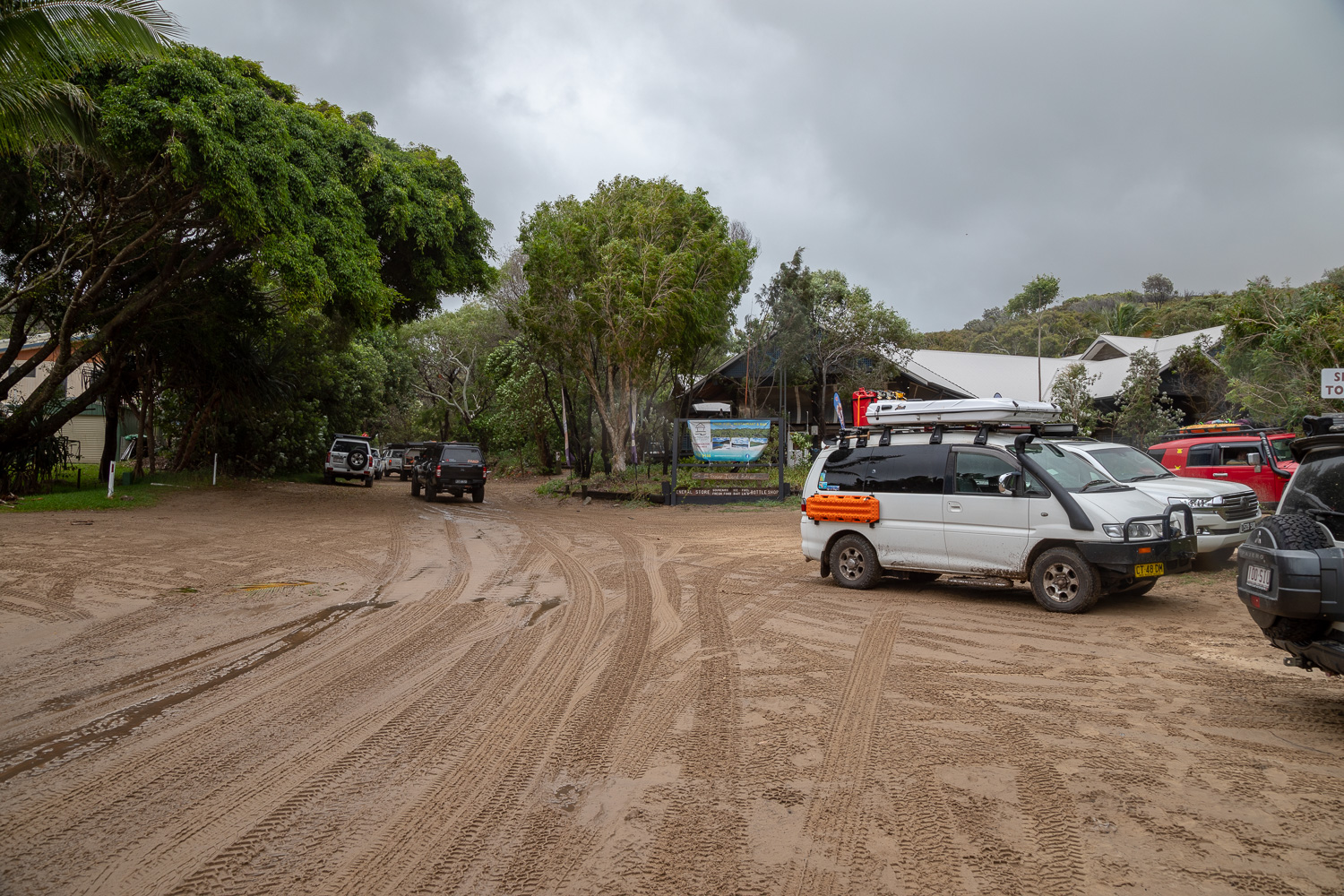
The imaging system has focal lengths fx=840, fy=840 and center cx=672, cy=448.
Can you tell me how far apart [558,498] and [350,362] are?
1722 centimetres

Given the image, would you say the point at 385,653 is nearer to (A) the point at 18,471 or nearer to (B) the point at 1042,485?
(B) the point at 1042,485

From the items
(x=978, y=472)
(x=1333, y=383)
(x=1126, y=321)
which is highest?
(x=1126, y=321)

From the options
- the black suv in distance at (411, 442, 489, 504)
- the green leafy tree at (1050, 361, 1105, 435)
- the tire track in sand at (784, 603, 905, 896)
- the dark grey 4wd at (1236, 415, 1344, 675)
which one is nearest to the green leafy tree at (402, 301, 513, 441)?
Answer: the black suv in distance at (411, 442, 489, 504)

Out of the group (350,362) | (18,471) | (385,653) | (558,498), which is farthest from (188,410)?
(385,653)

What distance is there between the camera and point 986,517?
9.05 m

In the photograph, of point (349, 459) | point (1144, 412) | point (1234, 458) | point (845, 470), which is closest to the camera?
point (845, 470)

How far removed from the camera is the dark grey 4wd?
4.64 metres

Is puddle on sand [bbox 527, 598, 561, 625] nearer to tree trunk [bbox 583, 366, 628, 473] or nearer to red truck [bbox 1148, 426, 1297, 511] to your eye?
red truck [bbox 1148, 426, 1297, 511]

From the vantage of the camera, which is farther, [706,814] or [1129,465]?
[1129,465]

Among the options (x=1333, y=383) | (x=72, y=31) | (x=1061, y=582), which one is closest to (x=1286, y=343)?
(x=1333, y=383)

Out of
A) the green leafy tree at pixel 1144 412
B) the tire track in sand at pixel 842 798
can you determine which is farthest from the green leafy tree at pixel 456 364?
the tire track in sand at pixel 842 798

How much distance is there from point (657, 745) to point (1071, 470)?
6337 mm

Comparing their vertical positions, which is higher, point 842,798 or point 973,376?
point 973,376

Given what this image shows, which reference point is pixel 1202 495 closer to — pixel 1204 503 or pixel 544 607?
pixel 1204 503
